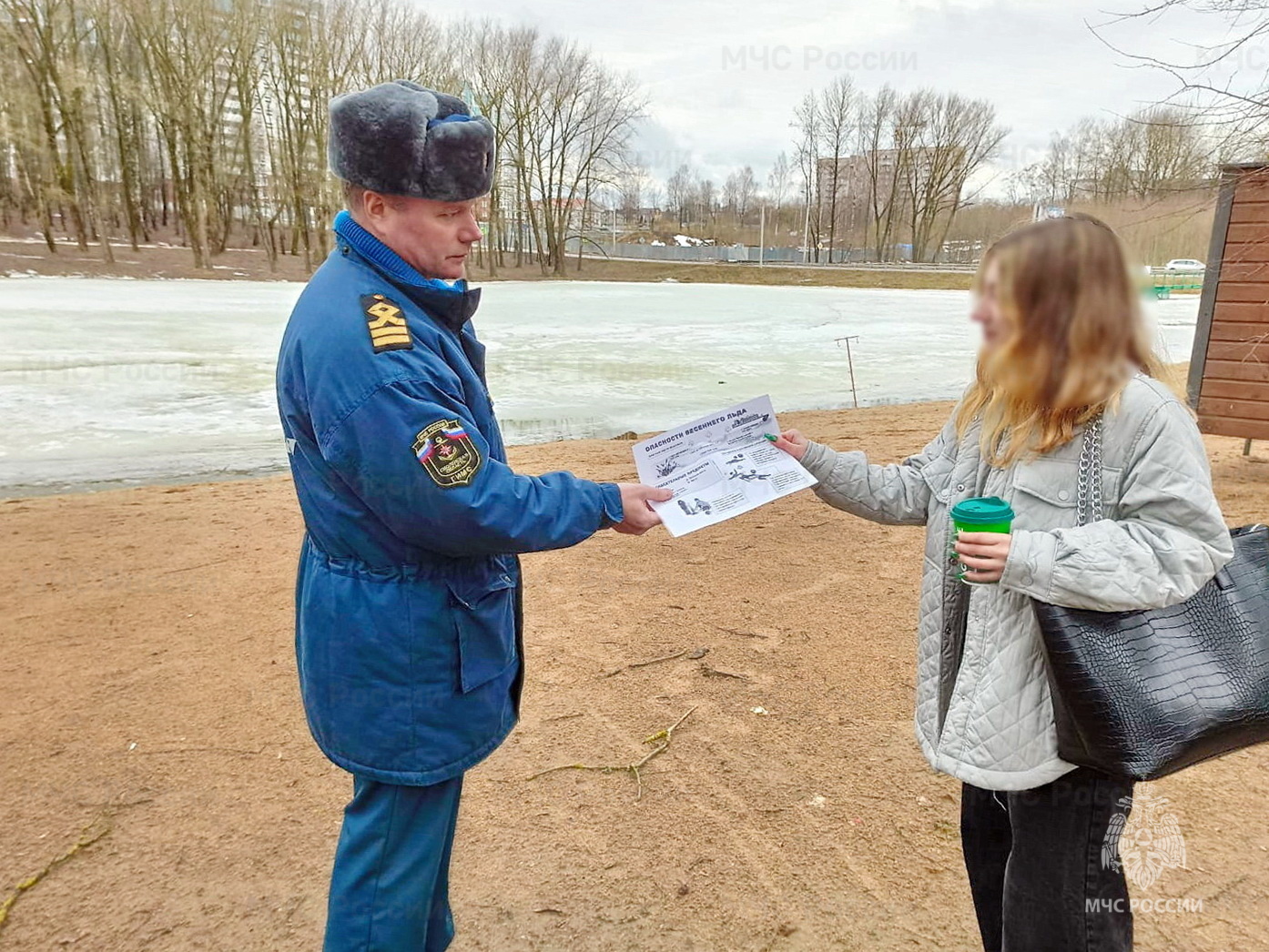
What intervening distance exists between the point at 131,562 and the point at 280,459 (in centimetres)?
366

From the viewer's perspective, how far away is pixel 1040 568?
1.50 m

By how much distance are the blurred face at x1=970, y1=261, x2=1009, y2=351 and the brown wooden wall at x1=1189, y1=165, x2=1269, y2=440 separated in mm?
7536

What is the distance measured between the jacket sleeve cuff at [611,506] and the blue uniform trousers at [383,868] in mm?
663

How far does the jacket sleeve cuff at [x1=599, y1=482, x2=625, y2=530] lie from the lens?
183cm

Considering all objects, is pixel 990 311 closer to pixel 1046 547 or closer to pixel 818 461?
pixel 1046 547

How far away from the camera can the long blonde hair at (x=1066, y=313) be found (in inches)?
54.2

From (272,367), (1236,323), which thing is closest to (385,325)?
(1236,323)

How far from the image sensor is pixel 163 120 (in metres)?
37.0

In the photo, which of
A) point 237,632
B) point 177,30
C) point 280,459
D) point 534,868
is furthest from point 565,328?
point 177,30

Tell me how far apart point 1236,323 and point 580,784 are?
7822 millimetres

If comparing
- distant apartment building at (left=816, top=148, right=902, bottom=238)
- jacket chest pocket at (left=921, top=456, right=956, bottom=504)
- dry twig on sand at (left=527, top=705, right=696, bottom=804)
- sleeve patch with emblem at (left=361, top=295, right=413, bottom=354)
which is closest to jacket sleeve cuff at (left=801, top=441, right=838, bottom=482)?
jacket chest pocket at (left=921, top=456, right=956, bottom=504)

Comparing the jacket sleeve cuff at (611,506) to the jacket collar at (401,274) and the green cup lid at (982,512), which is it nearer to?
the jacket collar at (401,274)

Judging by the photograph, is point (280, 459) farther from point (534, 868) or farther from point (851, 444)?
point (534, 868)

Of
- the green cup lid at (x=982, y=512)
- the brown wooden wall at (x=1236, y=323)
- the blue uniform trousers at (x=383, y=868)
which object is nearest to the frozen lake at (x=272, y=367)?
the green cup lid at (x=982, y=512)
